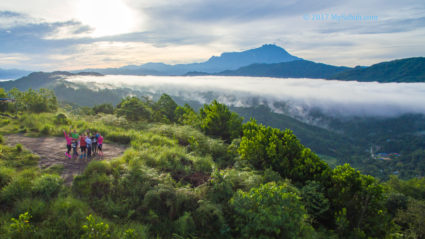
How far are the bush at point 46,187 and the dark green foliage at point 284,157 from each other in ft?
30.4

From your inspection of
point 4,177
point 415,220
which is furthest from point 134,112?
point 415,220

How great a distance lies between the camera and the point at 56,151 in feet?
39.4

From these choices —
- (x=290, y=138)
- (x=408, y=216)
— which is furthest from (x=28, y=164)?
(x=408, y=216)

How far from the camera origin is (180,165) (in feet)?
33.8

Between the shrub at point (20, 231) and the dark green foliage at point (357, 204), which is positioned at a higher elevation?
the shrub at point (20, 231)

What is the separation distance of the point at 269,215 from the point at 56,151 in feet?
41.2

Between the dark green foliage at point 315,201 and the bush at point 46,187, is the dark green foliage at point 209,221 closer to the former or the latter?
the dark green foliage at point 315,201

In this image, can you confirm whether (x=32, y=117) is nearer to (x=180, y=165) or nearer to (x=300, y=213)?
(x=180, y=165)

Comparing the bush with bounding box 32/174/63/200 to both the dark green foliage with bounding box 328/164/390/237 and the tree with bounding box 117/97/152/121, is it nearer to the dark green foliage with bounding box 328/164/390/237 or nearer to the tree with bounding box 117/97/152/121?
the dark green foliage with bounding box 328/164/390/237

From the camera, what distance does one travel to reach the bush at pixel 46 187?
714cm

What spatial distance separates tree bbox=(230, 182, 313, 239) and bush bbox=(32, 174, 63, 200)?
646 cm

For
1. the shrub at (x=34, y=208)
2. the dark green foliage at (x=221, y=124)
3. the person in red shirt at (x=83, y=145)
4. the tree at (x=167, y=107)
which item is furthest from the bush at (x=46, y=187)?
the tree at (x=167, y=107)

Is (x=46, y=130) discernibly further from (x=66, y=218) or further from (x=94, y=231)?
(x=94, y=231)

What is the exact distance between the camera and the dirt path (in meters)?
9.70
